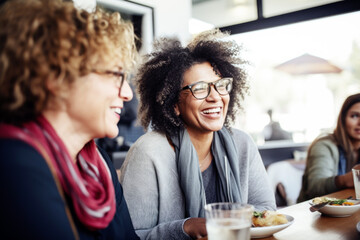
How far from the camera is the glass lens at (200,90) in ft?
5.76

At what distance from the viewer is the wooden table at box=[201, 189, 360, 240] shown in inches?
44.5

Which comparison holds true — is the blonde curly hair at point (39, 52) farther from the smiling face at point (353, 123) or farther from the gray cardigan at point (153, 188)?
the smiling face at point (353, 123)

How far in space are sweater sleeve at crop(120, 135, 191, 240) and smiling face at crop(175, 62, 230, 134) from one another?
11.3 inches

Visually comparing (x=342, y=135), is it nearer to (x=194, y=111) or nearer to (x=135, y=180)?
(x=194, y=111)

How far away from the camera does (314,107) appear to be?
10438 millimetres

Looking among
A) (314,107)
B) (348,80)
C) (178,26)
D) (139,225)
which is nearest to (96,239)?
(139,225)

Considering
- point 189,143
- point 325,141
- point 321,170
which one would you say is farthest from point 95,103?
point 325,141

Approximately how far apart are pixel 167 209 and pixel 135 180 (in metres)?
0.20

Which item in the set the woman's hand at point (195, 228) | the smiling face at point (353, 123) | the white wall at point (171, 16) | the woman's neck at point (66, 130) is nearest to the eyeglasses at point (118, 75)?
the woman's neck at point (66, 130)

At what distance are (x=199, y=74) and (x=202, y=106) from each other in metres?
0.18

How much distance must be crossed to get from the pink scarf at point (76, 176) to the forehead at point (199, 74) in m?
0.89

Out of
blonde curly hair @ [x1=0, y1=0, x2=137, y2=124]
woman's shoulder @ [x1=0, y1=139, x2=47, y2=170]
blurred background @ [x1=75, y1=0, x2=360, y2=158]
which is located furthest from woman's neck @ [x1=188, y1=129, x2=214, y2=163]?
woman's shoulder @ [x1=0, y1=139, x2=47, y2=170]

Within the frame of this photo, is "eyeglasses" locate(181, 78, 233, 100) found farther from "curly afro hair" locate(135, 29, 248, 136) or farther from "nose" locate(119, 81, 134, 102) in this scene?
"nose" locate(119, 81, 134, 102)

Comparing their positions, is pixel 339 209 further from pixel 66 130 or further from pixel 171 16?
pixel 171 16
